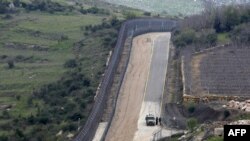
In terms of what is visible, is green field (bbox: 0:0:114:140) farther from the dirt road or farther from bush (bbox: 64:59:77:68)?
the dirt road

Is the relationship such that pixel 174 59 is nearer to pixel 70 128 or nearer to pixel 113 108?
pixel 113 108

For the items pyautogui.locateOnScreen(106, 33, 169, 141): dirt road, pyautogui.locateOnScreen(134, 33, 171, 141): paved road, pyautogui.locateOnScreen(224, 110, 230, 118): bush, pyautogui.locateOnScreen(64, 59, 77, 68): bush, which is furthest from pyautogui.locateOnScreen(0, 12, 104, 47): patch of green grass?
pyautogui.locateOnScreen(224, 110, 230, 118): bush

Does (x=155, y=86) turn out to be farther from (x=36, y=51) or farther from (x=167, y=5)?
(x=167, y=5)

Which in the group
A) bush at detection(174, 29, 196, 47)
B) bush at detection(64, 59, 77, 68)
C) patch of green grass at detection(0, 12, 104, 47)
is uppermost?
patch of green grass at detection(0, 12, 104, 47)

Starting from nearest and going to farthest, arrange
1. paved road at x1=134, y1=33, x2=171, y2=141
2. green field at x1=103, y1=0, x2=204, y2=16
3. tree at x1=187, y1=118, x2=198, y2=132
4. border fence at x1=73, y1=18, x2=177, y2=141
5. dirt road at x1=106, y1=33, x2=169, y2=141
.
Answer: tree at x1=187, y1=118, x2=198, y2=132
border fence at x1=73, y1=18, x2=177, y2=141
paved road at x1=134, y1=33, x2=171, y2=141
dirt road at x1=106, y1=33, x2=169, y2=141
green field at x1=103, y1=0, x2=204, y2=16

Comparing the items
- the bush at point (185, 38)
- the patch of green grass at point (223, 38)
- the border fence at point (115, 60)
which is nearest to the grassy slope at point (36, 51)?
the border fence at point (115, 60)

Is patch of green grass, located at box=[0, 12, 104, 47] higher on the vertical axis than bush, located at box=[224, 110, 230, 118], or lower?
higher
